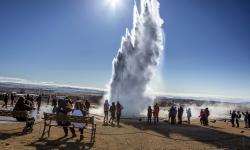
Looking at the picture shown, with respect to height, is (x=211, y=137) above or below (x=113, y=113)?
below

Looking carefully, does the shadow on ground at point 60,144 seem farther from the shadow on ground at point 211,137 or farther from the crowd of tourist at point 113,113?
the crowd of tourist at point 113,113

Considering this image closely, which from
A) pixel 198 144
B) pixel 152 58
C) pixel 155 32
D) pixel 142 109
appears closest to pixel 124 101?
pixel 142 109

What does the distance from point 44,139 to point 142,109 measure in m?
33.3

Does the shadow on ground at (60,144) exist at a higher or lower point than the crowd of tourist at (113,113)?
lower

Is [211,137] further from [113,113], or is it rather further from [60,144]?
[60,144]

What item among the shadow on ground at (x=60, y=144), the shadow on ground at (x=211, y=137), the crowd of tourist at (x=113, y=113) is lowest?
the shadow on ground at (x=211, y=137)

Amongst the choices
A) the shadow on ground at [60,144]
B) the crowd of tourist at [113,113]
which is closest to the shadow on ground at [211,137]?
the crowd of tourist at [113,113]

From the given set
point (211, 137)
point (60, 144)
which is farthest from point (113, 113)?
point (60, 144)

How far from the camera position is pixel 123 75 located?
2069 inches

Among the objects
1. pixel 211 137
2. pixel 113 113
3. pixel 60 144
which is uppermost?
pixel 113 113

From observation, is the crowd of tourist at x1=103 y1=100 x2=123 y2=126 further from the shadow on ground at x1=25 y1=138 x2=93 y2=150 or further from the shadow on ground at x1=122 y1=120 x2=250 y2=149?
the shadow on ground at x1=25 y1=138 x2=93 y2=150

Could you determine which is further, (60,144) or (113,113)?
(113,113)

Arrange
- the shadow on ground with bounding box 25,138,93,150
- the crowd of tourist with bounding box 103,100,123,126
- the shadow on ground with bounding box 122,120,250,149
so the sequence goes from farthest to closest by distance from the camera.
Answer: the crowd of tourist with bounding box 103,100,123,126
the shadow on ground with bounding box 122,120,250,149
the shadow on ground with bounding box 25,138,93,150

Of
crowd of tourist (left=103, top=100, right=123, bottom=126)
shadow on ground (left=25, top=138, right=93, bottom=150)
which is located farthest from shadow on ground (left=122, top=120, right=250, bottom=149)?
shadow on ground (left=25, top=138, right=93, bottom=150)
